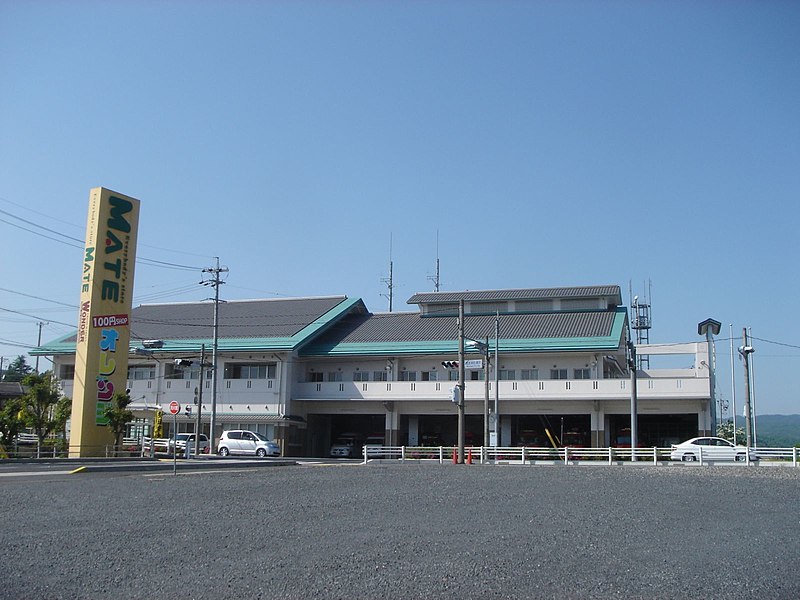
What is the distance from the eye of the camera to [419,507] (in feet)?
50.2

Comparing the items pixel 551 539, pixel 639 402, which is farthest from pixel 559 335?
pixel 551 539

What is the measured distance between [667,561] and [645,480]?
41.3 ft

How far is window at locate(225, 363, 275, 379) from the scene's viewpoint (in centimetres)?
5294

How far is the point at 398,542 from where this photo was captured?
1145 centimetres

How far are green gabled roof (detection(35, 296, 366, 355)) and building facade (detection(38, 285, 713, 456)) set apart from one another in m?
0.17

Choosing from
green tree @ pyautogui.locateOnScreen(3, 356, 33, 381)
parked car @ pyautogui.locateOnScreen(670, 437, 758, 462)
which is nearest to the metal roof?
parked car @ pyautogui.locateOnScreen(670, 437, 758, 462)

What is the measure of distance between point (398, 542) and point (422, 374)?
40257 millimetres

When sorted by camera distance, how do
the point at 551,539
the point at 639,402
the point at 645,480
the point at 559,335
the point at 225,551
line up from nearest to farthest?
the point at 225,551
the point at 551,539
the point at 645,480
the point at 639,402
the point at 559,335

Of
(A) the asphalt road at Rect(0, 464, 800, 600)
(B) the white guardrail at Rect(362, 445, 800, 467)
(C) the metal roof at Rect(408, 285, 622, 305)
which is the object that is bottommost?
(A) the asphalt road at Rect(0, 464, 800, 600)

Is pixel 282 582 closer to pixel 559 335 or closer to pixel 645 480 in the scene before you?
pixel 645 480

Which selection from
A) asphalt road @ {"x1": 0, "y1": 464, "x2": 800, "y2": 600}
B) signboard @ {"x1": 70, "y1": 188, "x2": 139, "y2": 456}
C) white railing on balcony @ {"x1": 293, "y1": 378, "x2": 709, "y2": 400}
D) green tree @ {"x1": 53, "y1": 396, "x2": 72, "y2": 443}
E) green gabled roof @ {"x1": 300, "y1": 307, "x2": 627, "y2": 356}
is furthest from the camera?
green gabled roof @ {"x1": 300, "y1": 307, "x2": 627, "y2": 356}

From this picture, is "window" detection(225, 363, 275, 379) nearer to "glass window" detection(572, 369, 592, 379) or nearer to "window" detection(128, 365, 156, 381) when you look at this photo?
"window" detection(128, 365, 156, 381)

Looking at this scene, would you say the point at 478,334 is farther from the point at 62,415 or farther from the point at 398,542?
the point at 398,542

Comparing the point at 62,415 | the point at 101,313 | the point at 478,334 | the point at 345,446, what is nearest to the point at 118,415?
the point at 101,313
